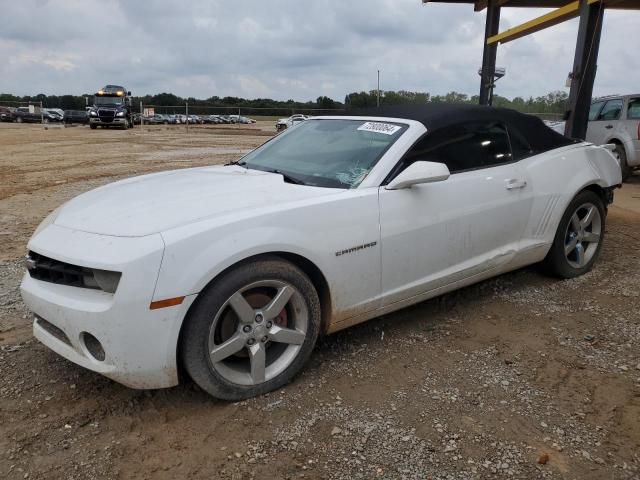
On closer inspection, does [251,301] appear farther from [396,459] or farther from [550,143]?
[550,143]

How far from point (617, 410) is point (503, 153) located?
192 centimetres

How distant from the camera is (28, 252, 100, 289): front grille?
2.42 meters

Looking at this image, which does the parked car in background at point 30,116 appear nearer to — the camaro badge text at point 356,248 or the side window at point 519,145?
the side window at point 519,145

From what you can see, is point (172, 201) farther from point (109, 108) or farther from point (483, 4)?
point (109, 108)

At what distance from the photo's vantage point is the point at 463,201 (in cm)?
340

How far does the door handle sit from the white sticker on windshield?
93cm

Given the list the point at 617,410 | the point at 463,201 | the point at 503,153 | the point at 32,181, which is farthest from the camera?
the point at 32,181

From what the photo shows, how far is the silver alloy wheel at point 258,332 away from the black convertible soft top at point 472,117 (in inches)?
59.8

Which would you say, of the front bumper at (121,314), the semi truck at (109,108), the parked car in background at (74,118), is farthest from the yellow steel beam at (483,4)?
the parked car in background at (74,118)

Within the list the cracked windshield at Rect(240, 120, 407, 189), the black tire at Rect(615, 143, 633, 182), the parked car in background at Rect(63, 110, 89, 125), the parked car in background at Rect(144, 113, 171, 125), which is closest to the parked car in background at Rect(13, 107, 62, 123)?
the parked car in background at Rect(63, 110, 89, 125)

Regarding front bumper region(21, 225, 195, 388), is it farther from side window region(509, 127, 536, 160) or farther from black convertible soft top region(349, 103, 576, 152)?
side window region(509, 127, 536, 160)

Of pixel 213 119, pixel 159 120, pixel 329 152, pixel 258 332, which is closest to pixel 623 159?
pixel 329 152

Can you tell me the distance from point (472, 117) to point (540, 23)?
23.1 feet

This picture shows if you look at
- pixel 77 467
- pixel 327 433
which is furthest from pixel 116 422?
pixel 327 433
